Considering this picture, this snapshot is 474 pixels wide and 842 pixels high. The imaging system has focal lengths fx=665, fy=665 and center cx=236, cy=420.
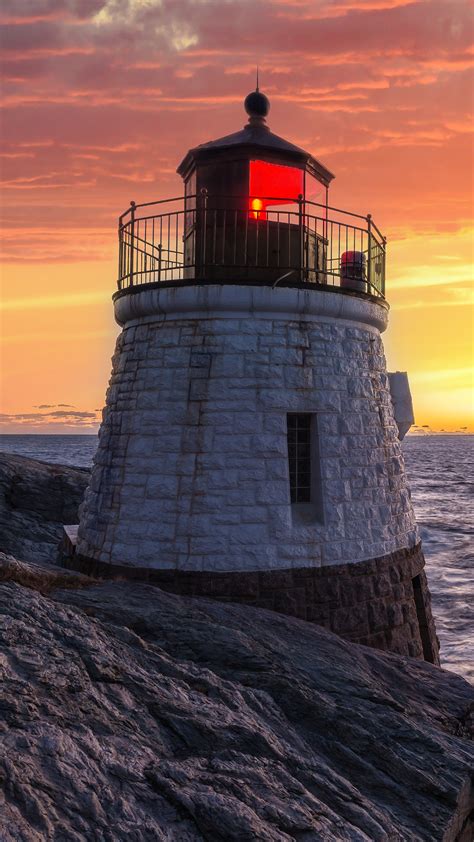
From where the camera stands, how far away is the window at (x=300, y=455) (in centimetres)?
1021

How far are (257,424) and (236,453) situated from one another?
0.53 meters

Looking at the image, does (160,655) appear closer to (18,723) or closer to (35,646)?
(35,646)

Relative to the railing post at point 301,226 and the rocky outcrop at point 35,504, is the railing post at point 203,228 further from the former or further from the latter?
the rocky outcrop at point 35,504

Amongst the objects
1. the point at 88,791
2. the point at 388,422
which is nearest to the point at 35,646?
the point at 88,791

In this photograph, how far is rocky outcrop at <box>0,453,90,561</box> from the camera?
18.1m

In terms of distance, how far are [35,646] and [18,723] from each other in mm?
933

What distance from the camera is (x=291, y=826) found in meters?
4.41

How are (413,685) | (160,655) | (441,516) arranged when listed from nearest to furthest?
(160,655)
(413,685)
(441,516)

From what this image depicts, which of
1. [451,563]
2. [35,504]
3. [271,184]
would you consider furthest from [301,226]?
[451,563]

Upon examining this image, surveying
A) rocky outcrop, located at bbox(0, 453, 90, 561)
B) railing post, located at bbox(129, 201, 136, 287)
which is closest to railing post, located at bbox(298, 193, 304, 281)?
railing post, located at bbox(129, 201, 136, 287)

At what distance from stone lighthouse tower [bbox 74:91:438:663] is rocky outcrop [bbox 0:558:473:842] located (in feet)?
6.07

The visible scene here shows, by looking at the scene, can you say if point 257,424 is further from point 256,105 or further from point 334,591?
point 256,105

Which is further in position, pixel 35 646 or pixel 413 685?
pixel 413 685

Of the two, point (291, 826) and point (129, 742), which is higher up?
point (129, 742)
